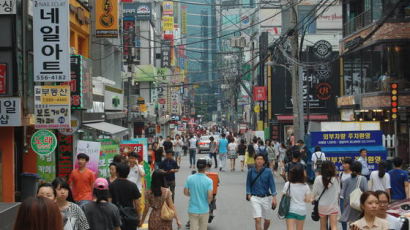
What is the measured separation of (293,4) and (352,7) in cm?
1413

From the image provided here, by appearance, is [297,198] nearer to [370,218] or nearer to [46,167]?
[370,218]

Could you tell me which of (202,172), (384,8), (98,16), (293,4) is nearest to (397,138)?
(384,8)

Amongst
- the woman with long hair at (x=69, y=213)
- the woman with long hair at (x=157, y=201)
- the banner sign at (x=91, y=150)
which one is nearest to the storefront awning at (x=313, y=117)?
the banner sign at (x=91, y=150)

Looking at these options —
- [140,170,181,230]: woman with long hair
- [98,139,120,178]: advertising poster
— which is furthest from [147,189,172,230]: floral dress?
[98,139,120,178]: advertising poster

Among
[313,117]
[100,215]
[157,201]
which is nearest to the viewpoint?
[100,215]

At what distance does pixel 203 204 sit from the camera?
1155 centimetres

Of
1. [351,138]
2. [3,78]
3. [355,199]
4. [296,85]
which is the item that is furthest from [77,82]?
[296,85]

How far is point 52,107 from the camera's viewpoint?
15664 mm

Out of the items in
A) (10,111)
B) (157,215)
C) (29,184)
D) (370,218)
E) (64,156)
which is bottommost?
(29,184)

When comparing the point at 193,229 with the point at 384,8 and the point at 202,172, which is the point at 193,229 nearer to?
the point at 202,172

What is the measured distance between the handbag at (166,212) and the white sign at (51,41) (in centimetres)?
657

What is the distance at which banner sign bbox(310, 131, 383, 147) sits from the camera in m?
20.6

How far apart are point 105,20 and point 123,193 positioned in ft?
62.1

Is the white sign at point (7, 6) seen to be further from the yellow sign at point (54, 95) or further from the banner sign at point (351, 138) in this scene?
the banner sign at point (351, 138)
